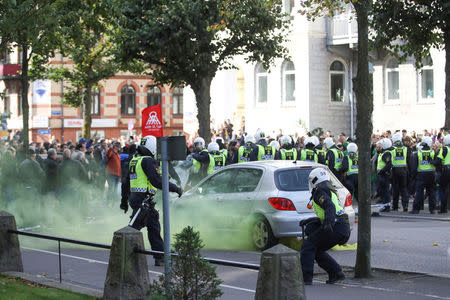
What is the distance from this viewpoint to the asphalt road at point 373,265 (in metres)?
9.35

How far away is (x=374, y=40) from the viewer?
21.6m

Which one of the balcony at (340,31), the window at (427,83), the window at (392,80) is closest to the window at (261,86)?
the balcony at (340,31)

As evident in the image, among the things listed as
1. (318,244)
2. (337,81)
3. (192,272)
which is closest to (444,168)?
(318,244)

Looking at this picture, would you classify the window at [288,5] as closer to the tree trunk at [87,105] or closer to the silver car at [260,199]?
the tree trunk at [87,105]

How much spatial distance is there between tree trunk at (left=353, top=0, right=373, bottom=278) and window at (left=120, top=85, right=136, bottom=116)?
52.5 m

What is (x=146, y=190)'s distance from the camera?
1147 centimetres

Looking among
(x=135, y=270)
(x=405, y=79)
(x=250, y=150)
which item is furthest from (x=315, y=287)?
(x=405, y=79)

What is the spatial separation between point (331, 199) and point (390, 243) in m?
4.52

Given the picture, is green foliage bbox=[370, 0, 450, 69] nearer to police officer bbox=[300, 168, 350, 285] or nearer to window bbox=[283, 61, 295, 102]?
police officer bbox=[300, 168, 350, 285]

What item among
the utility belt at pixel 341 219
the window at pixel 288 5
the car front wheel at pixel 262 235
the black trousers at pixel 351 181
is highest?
the window at pixel 288 5

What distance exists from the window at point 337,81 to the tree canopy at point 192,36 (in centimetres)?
1036

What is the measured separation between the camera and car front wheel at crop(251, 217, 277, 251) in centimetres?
1259

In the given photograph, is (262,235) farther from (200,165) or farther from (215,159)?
(200,165)

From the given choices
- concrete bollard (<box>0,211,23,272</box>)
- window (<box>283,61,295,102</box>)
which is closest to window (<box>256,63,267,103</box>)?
window (<box>283,61,295,102</box>)
